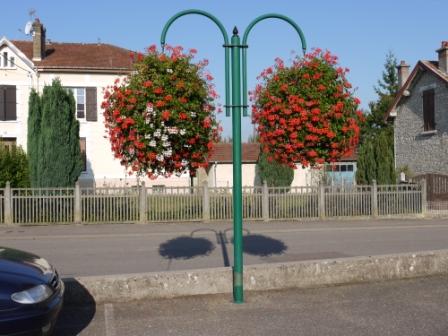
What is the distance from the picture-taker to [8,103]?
31.3 meters

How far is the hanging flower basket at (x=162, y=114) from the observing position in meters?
7.12

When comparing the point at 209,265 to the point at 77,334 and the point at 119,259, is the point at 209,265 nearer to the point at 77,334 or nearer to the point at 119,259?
the point at 119,259

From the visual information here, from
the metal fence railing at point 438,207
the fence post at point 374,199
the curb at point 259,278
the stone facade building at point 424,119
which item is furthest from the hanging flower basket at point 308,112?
the stone facade building at point 424,119

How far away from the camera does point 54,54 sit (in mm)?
33781

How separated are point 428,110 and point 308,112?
23439 mm

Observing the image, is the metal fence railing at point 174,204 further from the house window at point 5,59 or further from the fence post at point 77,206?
the house window at point 5,59

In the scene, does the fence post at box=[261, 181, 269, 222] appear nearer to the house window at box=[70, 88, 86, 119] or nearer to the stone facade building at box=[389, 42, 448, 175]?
the stone facade building at box=[389, 42, 448, 175]

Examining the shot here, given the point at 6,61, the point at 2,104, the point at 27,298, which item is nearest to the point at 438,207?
the point at 27,298

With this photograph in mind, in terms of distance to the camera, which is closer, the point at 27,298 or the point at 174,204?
the point at 27,298

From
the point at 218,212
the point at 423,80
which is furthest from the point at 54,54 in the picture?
the point at 423,80

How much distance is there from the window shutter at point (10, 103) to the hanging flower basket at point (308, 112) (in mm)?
26142

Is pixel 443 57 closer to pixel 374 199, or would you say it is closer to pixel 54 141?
pixel 374 199

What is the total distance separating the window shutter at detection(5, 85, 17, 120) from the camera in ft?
102

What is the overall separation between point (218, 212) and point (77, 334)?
50.3 feet
